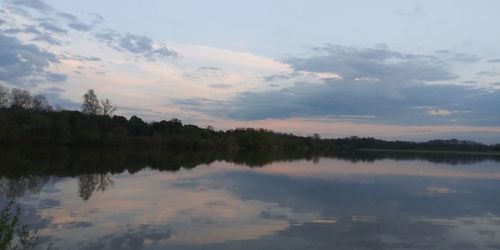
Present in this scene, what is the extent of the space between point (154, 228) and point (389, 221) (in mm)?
6570

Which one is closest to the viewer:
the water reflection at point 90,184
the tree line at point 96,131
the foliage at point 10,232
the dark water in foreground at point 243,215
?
the foliage at point 10,232

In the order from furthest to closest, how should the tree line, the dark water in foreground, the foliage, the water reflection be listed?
the tree line → the water reflection → the dark water in foreground → the foliage

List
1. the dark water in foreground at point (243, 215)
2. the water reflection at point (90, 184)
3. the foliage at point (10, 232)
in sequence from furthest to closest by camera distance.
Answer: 1. the water reflection at point (90, 184)
2. the dark water in foreground at point (243, 215)
3. the foliage at point (10, 232)

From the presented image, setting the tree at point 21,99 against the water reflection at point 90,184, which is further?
the tree at point 21,99

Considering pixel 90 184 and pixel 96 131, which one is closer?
pixel 90 184

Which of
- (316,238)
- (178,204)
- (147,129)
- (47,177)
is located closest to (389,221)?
(316,238)

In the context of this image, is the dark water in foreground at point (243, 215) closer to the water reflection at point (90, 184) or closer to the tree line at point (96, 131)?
the water reflection at point (90, 184)

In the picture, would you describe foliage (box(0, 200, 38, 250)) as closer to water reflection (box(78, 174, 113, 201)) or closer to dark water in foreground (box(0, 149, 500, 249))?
dark water in foreground (box(0, 149, 500, 249))

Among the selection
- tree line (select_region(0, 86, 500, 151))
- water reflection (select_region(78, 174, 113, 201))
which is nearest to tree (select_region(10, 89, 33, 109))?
tree line (select_region(0, 86, 500, 151))

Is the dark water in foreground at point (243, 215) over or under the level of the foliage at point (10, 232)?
under

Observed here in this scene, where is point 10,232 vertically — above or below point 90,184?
above

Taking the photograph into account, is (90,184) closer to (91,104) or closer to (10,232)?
(10,232)

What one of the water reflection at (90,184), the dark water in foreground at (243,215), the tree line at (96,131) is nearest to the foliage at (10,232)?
the dark water in foreground at (243,215)

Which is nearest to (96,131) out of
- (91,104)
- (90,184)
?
(91,104)
